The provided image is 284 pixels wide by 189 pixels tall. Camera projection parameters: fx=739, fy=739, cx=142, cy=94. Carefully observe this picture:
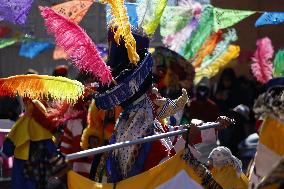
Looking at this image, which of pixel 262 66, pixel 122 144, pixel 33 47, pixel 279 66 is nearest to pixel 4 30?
pixel 33 47

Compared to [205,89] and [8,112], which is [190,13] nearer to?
[205,89]

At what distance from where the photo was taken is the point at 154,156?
493 cm

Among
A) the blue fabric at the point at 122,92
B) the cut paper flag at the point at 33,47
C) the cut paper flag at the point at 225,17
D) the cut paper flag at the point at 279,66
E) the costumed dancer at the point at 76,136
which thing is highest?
the blue fabric at the point at 122,92

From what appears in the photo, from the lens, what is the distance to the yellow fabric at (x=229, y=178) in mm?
5949

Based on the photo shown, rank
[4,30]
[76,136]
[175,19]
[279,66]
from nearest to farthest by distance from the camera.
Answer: [76,136]
[279,66]
[175,19]
[4,30]

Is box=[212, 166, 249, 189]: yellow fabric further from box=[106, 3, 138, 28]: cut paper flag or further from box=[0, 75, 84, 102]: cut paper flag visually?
box=[0, 75, 84, 102]: cut paper flag

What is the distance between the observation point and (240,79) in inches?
507

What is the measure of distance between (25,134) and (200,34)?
380 cm

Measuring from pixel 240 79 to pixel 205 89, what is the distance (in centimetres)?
138

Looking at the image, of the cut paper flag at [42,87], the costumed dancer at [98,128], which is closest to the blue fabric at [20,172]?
the costumed dancer at [98,128]

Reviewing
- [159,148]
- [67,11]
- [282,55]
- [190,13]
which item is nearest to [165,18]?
[190,13]

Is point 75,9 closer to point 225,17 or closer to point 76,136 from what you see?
point 76,136

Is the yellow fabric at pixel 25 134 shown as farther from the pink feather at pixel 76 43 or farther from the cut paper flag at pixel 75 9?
the pink feather at pixel 76 43

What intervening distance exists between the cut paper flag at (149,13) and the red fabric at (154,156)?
1.08 m
